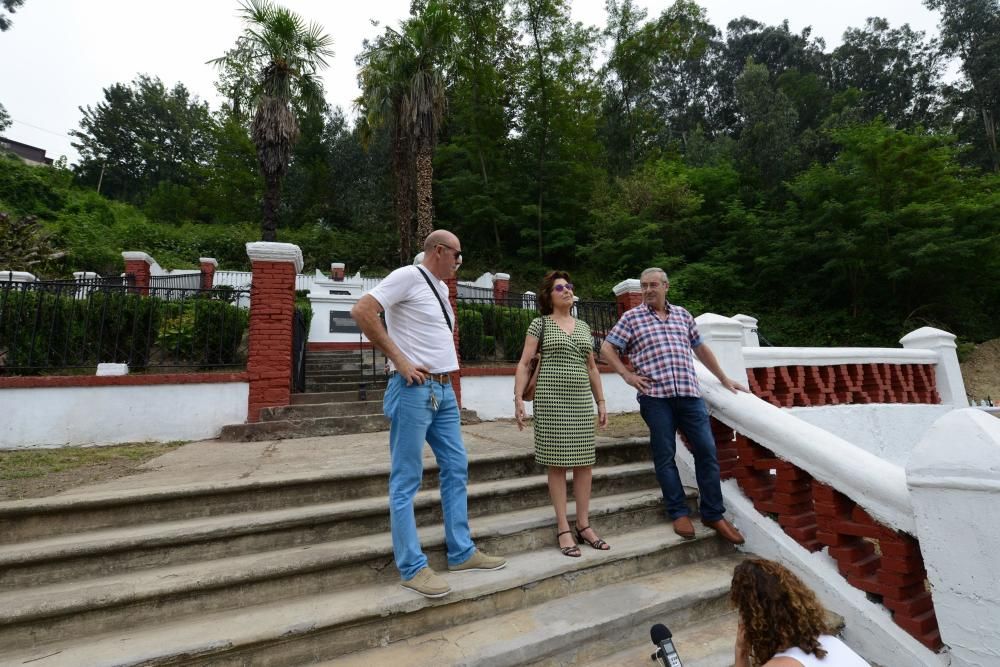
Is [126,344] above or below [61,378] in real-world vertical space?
above

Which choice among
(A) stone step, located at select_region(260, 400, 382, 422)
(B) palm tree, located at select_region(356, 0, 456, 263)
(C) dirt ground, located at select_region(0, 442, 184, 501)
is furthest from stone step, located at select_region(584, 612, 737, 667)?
(B) palm tree, located at select_region(356, 0, 456, 263)

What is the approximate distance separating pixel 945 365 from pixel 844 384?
6.31 ft

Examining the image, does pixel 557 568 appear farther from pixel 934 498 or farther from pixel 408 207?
pixel 408 207

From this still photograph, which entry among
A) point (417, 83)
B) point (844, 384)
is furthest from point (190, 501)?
point (417, 83)

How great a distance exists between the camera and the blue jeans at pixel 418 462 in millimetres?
2125

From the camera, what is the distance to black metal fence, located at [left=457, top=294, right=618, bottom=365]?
7227 mm

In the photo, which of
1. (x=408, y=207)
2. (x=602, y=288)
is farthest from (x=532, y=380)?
(x=602, y=288)

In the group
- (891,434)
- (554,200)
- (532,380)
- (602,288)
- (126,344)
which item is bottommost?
(891,434)

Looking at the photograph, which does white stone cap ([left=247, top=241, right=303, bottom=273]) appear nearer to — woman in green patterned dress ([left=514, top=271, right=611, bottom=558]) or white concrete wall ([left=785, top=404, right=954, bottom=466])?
woman in green patterned dress ([left=514, top=271, right=611, bottom=558])

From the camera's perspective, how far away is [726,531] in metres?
2.91

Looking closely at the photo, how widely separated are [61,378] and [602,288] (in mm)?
15583

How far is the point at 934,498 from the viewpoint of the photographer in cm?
197

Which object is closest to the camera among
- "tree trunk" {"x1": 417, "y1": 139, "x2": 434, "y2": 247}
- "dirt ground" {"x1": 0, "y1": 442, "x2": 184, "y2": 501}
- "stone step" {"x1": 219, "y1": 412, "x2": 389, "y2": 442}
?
"dirt ground" {"x1": 0, "y1": 442, "x2": 184, "y2": 501}

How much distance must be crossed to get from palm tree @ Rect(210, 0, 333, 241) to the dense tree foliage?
53 cm
